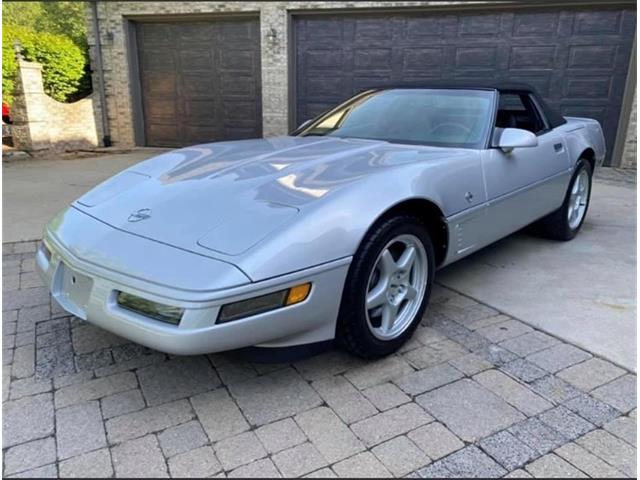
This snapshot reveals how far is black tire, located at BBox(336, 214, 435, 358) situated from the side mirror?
100 centimetres

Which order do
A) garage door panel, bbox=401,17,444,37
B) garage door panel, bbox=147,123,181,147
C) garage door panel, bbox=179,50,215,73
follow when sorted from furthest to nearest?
1. garage door panel, bbox=147,123,181,147
2. garage door panel, bbox=179,50,215,73
3. garage door panel, bbox=401,17,444,37

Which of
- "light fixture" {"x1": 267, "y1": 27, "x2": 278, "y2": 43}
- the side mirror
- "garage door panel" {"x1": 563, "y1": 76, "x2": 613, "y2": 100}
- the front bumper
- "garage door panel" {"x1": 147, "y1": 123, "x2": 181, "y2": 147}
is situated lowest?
"garage door panel" {"x1": 147, "y1": 123, "x2": 181, "y2": 147}

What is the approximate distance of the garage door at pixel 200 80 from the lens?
971 centimetres

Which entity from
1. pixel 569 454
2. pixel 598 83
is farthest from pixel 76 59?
pixel 569 454

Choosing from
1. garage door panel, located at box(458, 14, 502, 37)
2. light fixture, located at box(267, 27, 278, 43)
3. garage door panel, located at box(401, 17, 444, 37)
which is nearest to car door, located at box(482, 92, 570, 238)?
garage door panel, located at box(458, 14, 502, 37)

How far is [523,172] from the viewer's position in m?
3.42

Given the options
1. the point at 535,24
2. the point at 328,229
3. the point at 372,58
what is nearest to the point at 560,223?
the point at 328,229

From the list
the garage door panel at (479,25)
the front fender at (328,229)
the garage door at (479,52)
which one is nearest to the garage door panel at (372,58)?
the garage door at (479,52)

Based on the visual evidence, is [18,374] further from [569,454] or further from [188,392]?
[569,454]

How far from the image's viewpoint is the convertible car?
192 cm

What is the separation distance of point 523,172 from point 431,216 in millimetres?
1093

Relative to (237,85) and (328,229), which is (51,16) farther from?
(328,229)

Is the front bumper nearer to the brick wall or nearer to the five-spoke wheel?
the five-spoke wheel

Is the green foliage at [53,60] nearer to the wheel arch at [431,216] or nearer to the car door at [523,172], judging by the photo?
the car door at [523,172]
